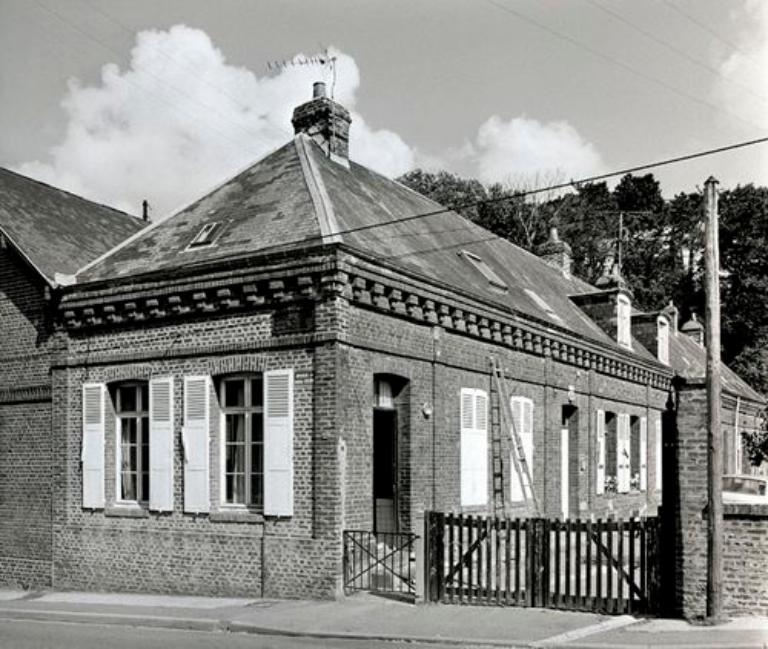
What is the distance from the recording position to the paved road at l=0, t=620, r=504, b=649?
35.8 feet

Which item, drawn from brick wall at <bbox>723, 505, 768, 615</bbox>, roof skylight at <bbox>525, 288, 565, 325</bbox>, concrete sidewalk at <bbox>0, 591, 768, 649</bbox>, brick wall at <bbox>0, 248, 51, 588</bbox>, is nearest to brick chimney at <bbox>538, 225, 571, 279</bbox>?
roof skylight at <bbox>525, 288, 565, 325</bbox>

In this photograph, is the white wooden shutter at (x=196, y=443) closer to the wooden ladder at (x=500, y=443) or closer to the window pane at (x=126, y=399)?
the window pane at (x=126, y=399)

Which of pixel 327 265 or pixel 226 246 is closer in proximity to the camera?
pixel 327 265

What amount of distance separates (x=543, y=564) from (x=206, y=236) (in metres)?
8.39

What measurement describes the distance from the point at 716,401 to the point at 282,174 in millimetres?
9713

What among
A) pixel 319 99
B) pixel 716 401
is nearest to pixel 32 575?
pixel 319 99

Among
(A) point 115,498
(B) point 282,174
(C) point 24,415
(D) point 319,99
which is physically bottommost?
(A) point 115,498

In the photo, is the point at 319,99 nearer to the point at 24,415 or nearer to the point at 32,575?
the point at 24,415

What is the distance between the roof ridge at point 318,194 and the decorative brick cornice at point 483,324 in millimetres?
1097

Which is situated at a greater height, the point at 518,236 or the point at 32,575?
the point at 518,236

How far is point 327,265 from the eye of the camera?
46.3 ft

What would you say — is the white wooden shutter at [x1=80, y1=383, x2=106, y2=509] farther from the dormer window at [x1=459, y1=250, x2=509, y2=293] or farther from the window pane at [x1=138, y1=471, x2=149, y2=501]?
the dormer window at [x1=459, y1=250, x2=509, y2=293]

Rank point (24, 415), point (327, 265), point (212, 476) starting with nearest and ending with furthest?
point (327, 265), point (212, 476), point (24, 415)

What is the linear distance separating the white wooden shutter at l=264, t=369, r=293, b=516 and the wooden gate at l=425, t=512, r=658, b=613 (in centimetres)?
230
